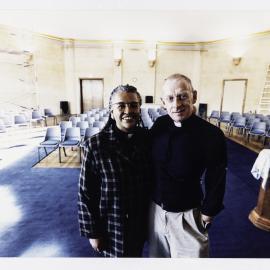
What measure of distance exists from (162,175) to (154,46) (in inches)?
480

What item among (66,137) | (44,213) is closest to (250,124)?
(66,137)

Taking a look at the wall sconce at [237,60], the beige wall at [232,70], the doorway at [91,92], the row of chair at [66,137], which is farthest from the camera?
the doorway at [91,92]

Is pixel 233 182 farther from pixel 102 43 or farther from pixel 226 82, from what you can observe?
pixel 102 43

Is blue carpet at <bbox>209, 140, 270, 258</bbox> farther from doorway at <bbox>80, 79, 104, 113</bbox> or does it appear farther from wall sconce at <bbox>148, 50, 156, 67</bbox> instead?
doorway at <bbox>80, 79, 104, 113</bbox>

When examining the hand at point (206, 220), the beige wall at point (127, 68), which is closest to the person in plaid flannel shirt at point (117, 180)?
the hand at point (206, 220)

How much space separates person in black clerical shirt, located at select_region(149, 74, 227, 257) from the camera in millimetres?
1461

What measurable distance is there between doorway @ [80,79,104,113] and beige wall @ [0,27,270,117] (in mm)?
299

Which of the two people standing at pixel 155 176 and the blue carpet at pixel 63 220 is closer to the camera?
the two people standing at pixel 155 176

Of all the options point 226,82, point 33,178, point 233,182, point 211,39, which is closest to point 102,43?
point 211,39

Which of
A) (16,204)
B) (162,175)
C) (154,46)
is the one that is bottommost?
(16,204)

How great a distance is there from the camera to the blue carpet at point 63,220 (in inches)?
101

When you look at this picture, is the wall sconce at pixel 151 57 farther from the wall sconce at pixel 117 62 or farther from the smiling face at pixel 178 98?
the smiling face at pixel 178 98

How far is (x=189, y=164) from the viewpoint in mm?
1480

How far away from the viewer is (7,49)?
10.0 meters
